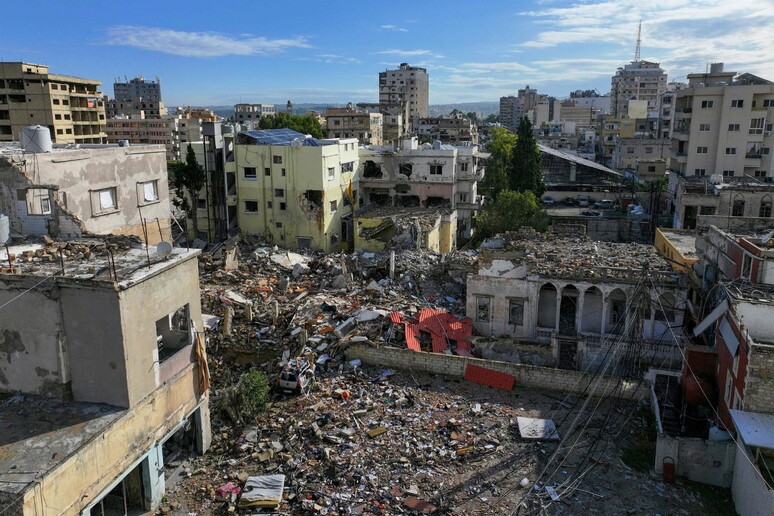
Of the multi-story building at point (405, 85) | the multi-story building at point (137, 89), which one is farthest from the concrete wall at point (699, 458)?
the multi-story building at point (137, 89)

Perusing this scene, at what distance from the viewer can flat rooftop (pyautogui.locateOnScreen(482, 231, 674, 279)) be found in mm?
20562

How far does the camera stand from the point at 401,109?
95000 millimetres

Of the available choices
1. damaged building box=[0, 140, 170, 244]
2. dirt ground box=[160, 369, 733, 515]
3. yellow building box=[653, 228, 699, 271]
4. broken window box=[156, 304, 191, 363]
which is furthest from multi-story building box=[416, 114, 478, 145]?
broken window box=[156, 304, 191, 363]

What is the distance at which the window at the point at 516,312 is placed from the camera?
21.1 metres

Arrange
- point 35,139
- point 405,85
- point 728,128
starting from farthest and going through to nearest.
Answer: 1. point 405,85
2. point 728,128
3. point 35,139

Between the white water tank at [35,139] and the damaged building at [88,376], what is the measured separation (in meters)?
6.36

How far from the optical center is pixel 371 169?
37.8 meters

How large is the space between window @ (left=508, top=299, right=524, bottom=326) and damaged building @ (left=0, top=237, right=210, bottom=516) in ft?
41.1

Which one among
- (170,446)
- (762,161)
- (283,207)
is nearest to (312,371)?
(170,446)

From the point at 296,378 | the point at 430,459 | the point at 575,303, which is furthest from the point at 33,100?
the point at 430,459

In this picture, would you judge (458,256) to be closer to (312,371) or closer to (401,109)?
(312,371)

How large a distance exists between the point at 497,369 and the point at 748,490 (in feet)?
25.2

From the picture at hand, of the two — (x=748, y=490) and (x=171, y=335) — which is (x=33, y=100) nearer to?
(x=171, y=335)

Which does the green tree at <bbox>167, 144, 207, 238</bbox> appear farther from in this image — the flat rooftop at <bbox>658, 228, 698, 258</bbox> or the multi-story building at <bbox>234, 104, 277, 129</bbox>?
the multi-story building at <bbox>234, 104, 277, 129</bbox>
